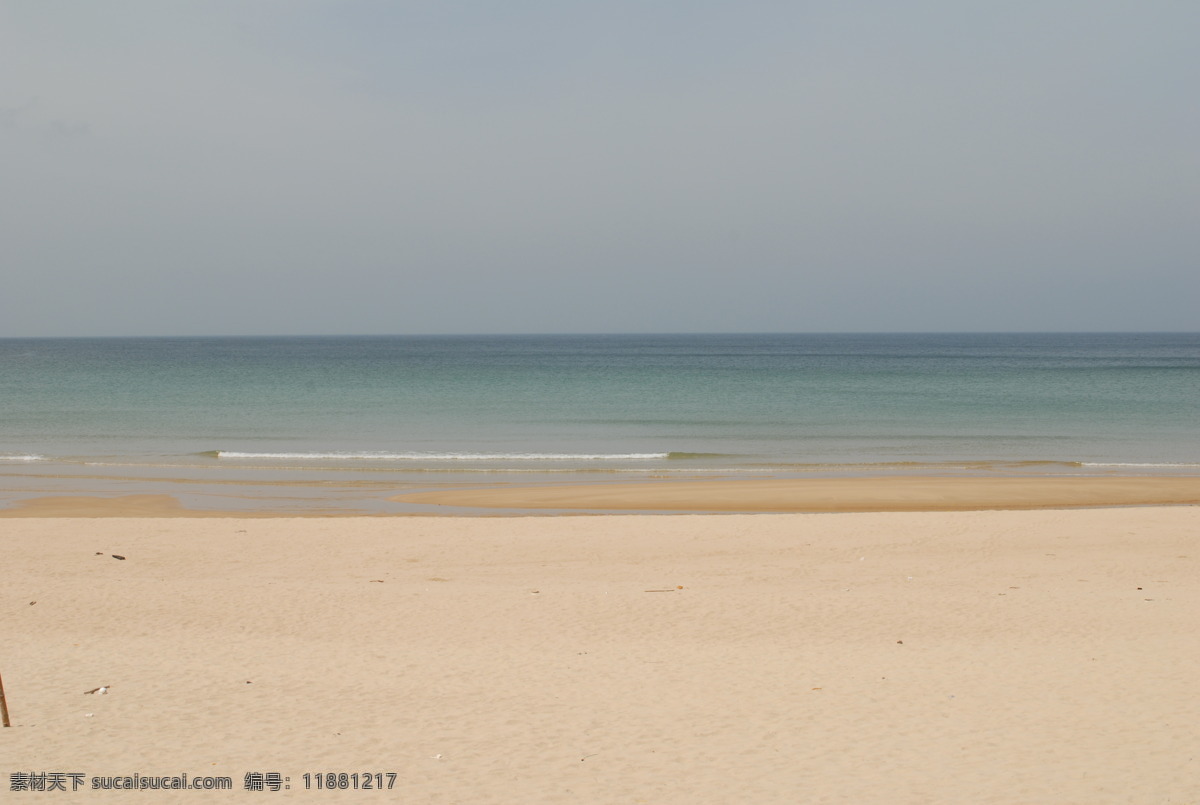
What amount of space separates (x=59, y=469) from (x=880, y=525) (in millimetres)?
20450

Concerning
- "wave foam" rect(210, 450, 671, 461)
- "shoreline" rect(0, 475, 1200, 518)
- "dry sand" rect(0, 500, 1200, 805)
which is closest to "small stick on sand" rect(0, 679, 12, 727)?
"dry sand" rect(0, 500, 1200, 805)

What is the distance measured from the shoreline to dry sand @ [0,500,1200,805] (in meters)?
3.42

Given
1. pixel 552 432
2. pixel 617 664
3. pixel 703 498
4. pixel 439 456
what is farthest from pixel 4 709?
pixel 552 432

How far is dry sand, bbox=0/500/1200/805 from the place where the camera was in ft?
20.0

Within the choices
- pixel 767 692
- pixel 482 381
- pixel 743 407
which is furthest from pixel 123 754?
Answer: pixel 482 381

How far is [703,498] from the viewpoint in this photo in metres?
19.1

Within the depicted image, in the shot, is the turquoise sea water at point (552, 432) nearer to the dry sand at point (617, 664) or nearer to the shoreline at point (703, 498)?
the shoreline at point (703, 498)

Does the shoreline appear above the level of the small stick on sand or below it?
above

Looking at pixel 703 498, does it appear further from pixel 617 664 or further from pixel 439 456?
pixel 617 664

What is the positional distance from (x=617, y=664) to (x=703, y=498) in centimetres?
1083

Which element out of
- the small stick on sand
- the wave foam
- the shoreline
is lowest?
the small stick on sand

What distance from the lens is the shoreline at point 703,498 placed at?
1802cm

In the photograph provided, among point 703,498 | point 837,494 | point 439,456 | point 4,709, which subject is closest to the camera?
point 4,709

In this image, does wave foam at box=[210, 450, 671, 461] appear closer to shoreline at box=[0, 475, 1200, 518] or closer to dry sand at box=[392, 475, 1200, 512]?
shoreline at box=[0, 475, 1200, 518]
